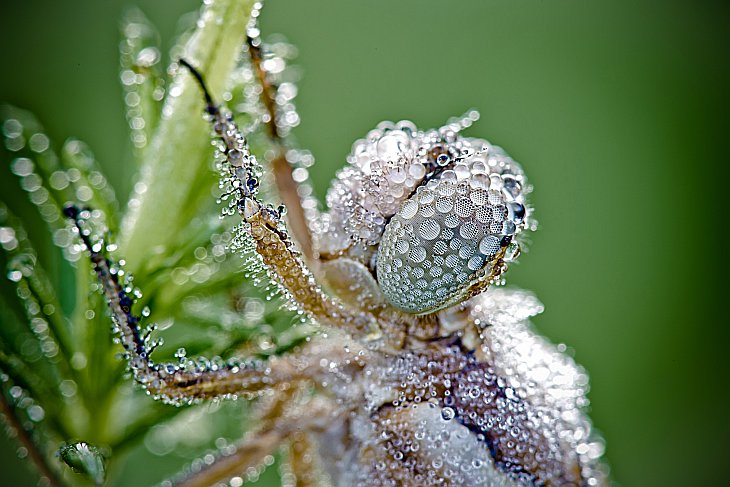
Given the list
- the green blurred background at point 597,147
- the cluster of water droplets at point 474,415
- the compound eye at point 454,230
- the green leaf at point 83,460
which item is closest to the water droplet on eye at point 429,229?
the compound eye at point 454,230

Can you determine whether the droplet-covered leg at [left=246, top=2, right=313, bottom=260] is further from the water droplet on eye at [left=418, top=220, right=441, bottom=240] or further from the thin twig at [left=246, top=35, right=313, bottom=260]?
the water droplet on eye at [left=418, top=220, right=441, bottom=240]

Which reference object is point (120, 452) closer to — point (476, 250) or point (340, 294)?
point (340, 294)

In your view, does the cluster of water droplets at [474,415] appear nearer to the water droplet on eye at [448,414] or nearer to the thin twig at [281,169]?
the water droplet on eye at [448,414]

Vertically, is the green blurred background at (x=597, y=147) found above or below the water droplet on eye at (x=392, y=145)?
below

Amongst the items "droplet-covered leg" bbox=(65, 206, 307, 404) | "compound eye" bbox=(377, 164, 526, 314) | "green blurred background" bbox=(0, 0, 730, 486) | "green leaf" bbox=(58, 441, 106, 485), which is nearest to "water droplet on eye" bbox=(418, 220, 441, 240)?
"compound eye" bbox=(377, 164, 526, 314)

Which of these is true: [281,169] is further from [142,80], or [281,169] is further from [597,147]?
[597,147]

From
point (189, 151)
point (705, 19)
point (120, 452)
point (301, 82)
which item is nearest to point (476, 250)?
point (189, 151)

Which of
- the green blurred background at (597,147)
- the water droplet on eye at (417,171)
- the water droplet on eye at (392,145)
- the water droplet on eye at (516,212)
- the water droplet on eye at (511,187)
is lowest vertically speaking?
the green blurred background at (597,147)
